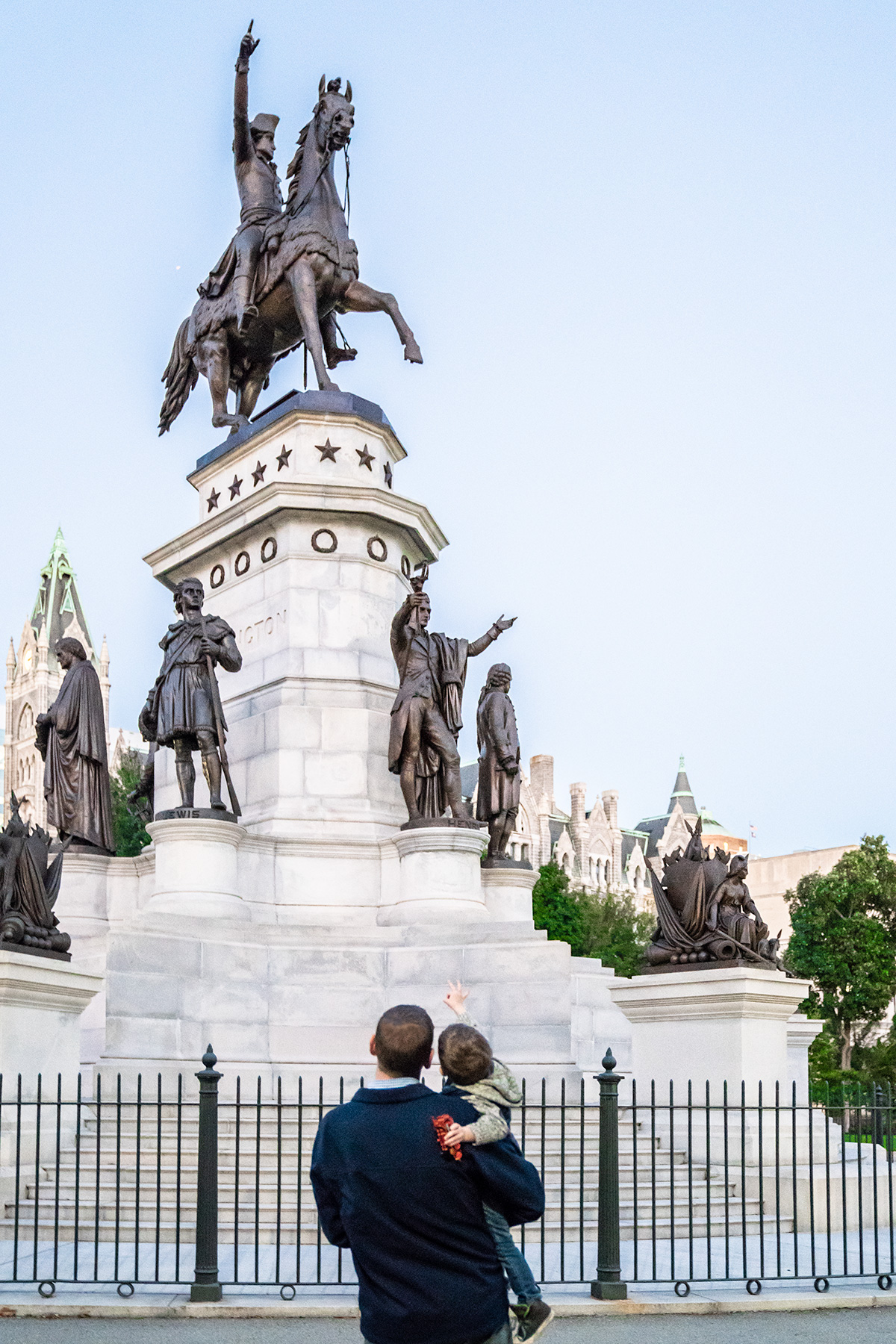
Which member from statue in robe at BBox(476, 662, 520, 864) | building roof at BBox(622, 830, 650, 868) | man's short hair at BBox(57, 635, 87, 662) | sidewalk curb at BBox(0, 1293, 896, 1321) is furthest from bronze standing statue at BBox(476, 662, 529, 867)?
building roof at BBox(622, 830, 650, 868)

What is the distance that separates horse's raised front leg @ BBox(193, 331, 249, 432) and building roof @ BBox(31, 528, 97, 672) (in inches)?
3454

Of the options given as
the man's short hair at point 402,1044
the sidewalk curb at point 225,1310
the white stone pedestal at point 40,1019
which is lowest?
the sidewalk curb at point 225,1310

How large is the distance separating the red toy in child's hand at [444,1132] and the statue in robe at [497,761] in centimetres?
1414

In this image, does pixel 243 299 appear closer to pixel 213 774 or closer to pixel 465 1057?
pixel 213 774

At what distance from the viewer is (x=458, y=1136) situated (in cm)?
413

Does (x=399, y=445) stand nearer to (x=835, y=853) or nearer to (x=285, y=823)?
(x=285, y=823)

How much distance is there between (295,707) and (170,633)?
175 centimetres

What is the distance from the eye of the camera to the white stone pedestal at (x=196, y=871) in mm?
15938

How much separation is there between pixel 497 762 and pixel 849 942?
3445 cm

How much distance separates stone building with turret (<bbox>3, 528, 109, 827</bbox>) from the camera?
105 metres

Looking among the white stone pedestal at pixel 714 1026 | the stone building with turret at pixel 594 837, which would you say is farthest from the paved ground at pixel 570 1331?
the stone building with turret at pixel 594 837

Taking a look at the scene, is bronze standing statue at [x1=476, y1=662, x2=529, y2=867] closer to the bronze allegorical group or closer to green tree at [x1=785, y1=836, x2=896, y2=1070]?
the bronze allegorical group

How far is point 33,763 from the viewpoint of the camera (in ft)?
349

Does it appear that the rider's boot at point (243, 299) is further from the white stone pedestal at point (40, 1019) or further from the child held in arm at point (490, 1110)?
the child held in arm at point (490, 1110)
